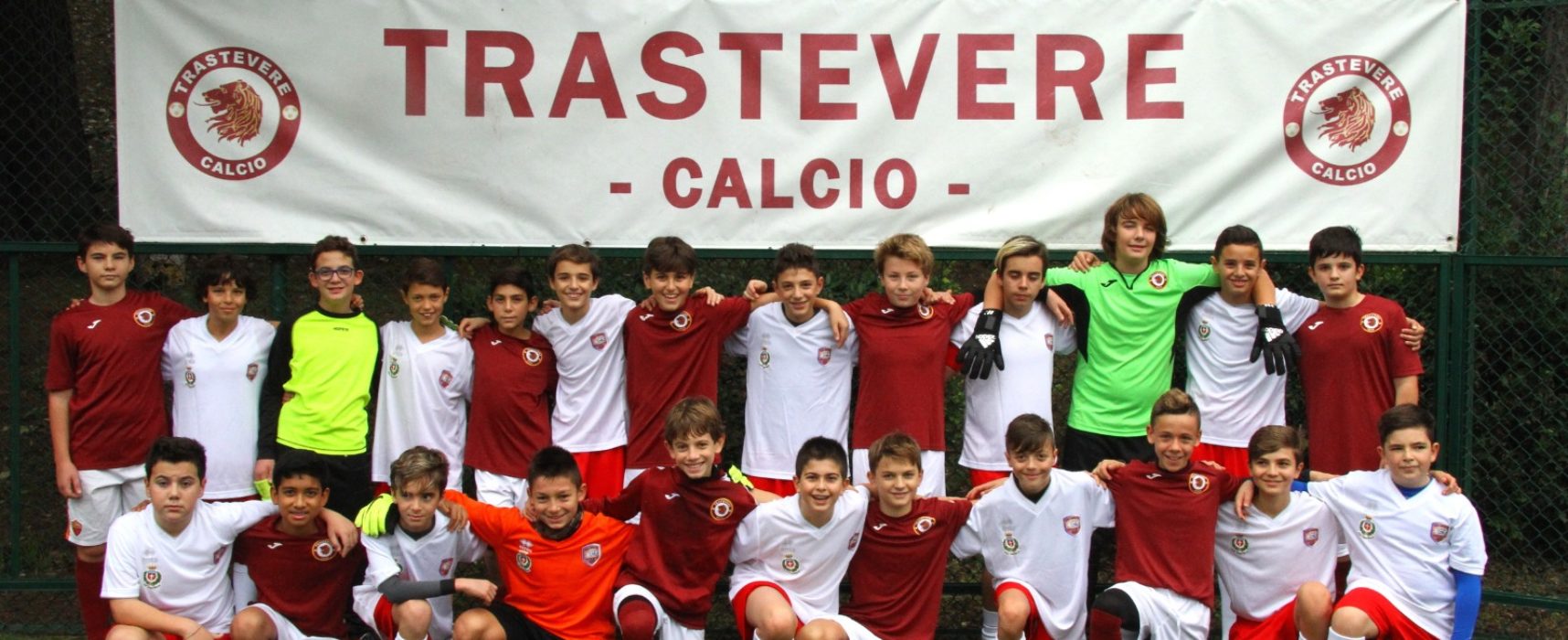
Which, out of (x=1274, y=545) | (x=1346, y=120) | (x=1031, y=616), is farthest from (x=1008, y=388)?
(x=1346, y=120)

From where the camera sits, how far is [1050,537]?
484 centimetres

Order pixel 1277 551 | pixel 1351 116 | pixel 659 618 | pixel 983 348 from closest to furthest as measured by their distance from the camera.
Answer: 1. pixel 659 618
2. pixel 1277 551
3. pixel 983 348
4. pixel 1351 116

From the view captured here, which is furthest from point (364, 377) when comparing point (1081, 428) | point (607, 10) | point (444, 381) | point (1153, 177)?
point (1153, 177)

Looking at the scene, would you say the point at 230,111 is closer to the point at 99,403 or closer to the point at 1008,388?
the point at 99,403

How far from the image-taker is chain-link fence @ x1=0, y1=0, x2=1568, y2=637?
18.5 ft

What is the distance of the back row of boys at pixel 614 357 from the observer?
5.16m

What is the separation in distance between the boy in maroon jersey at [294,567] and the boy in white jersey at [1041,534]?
2321 mm

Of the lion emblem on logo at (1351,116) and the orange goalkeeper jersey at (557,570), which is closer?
the orange goalkeeper jersey at (557,570)

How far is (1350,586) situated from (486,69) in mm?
3968

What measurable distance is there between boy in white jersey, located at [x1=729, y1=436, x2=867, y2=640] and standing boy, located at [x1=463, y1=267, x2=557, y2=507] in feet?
3.15

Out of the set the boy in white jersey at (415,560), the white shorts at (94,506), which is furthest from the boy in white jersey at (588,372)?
the white shorts at (94,506)

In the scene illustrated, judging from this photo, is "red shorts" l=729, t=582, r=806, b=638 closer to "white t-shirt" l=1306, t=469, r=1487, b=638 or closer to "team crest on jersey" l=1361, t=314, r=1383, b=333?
"white t-shirt" l=1306, t=469, r=1487, b=638

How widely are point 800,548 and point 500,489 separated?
1.25m

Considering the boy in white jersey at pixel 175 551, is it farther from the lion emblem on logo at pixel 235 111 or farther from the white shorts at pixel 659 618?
the lion emblem on logo at pixel 235 111
